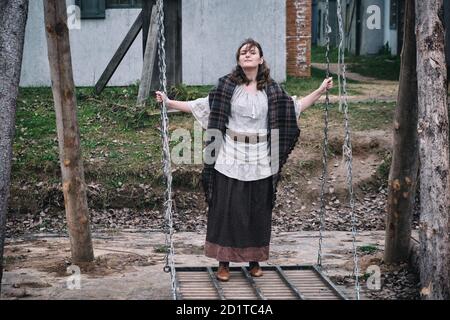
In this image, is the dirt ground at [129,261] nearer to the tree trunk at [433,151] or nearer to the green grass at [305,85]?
the tree trunk at [433,151]

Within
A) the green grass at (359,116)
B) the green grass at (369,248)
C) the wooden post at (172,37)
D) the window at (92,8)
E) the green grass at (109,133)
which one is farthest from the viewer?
the window at (92,8)

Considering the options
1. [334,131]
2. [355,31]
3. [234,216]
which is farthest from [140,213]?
[355,31]

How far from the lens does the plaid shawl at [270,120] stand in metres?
7.72

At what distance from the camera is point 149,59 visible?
14.4 m

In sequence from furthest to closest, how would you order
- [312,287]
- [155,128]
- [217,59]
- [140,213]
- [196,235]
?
1. [217,59]
2. [155,128]
3. [140,213]
4. [196,235]
5. [312,287]

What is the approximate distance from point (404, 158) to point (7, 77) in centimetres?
356

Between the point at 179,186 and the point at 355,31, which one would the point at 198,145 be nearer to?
the point at 179,186

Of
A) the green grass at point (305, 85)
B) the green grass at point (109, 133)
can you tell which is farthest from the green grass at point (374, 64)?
the green grass at point (109, 133)

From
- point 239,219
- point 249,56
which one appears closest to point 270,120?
point 249,56

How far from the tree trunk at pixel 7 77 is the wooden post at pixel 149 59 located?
7.28 metres

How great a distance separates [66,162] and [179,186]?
148 inches

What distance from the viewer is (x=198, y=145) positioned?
13203mm

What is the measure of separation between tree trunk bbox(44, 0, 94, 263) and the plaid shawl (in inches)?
60.0

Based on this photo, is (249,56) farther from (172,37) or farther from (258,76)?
(172,37)
